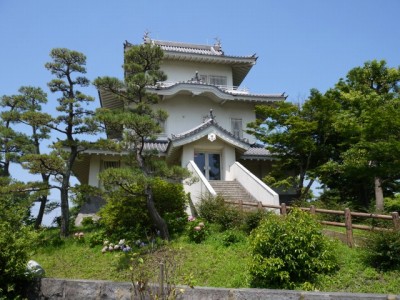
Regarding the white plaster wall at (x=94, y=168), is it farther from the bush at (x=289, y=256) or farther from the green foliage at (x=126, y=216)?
the bush at (x=289, y=256)

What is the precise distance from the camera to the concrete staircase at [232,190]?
49.9 feet

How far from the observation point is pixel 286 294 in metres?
4.85

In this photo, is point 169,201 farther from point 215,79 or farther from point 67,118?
point 215,79

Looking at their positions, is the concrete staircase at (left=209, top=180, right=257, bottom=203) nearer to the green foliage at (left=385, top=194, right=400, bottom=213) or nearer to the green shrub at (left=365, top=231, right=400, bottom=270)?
the green foliage at (left=385, top=194, right=400, bottom=213)

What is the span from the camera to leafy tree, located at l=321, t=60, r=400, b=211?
1320 centimetres

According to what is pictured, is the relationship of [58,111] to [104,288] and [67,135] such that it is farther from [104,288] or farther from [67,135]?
[104,288]

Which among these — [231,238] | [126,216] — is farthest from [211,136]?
[231,238]

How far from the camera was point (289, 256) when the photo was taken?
739 cm

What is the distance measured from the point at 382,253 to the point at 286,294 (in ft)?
13.5

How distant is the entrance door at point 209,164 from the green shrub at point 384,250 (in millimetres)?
10853

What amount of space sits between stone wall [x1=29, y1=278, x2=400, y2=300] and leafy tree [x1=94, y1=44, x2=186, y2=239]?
14.1ft

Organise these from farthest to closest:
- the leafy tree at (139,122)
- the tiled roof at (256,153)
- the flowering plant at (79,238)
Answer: the tiled roof at (256,153)
the flowering plant at (79,238)
the leafy tree at (139,122)

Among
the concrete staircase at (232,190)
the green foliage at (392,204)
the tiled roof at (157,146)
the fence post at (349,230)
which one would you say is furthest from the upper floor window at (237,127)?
the fence post at (349,230)

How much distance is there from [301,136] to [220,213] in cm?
710
